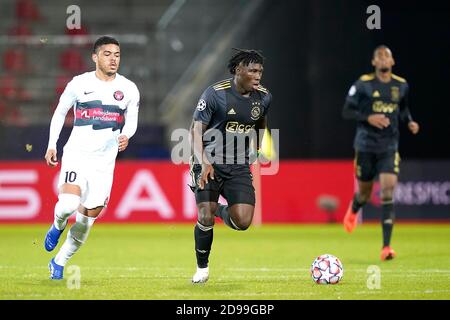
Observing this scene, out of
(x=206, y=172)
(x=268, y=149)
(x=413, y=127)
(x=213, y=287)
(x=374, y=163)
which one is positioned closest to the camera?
(x=213, y=287)

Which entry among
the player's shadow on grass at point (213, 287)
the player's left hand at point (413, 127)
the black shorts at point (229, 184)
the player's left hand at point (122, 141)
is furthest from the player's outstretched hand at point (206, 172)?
the player's left hand at point (413, 127)

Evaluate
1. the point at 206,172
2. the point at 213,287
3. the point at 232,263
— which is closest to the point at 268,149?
the point at 232,263

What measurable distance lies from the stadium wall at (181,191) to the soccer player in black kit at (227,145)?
9.08 metres

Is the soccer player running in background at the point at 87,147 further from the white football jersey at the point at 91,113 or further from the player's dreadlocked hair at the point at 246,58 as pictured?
the player's dreadlocked hair at the point at 246,58

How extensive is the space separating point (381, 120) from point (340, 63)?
20.0ft

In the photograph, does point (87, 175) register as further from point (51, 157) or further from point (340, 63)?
point (340, 63)

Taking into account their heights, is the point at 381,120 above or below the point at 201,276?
above

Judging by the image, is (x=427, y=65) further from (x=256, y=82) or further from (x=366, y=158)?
(x=256, y=82)

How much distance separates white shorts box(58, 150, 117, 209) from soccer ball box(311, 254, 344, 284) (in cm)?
213

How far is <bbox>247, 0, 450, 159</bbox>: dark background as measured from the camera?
1772cm

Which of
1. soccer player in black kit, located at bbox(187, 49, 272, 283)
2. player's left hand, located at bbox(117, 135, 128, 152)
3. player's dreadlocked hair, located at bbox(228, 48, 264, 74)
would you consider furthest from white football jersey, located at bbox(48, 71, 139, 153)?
player's dreadlocked hair, located at bbox(228, 48, 264, 74)

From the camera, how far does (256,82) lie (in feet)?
28.8

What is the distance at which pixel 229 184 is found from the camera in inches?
353

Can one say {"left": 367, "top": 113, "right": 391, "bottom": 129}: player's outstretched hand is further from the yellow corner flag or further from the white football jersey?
the yellow corner flag
